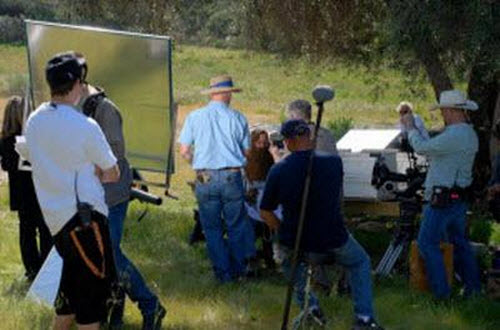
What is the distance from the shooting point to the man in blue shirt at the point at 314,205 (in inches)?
269

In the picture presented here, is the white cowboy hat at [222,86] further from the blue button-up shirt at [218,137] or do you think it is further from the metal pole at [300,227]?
the metal pole at [300,227]

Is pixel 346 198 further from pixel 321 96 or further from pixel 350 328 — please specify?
pixel 321 96

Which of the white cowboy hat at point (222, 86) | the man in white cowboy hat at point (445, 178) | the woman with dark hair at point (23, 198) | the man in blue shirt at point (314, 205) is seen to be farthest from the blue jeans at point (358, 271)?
the woman with dark hair at point (23, 198)

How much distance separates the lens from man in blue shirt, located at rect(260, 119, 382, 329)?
22.4 ft

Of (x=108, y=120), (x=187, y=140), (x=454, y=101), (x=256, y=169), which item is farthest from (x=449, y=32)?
(x=108, y=120)

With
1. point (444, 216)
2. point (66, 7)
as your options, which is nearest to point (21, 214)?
point (444, 216)

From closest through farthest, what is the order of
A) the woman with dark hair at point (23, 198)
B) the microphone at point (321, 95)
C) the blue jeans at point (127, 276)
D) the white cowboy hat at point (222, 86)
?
the microphone at point (321, 95)
the blue jeans at point (127, 276)
the woman with dark hair at point (23, 198)
the white cowboy hat at point (222, 86)

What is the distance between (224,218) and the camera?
9.28m

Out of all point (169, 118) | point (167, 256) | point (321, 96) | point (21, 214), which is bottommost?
point (167, 256)

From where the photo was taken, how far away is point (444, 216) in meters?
8.56

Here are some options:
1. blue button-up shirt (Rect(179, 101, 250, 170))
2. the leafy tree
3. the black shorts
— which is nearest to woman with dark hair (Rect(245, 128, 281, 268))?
blue button-up shirt (Rect(179, 101, 250, 170))

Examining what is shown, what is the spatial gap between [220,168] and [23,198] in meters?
1.72

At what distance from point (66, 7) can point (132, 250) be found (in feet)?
13.8

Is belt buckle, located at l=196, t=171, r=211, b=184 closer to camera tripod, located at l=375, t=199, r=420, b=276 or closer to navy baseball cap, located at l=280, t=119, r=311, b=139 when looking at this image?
camera tripod, located at l=375, t=199, r=420, b=276
